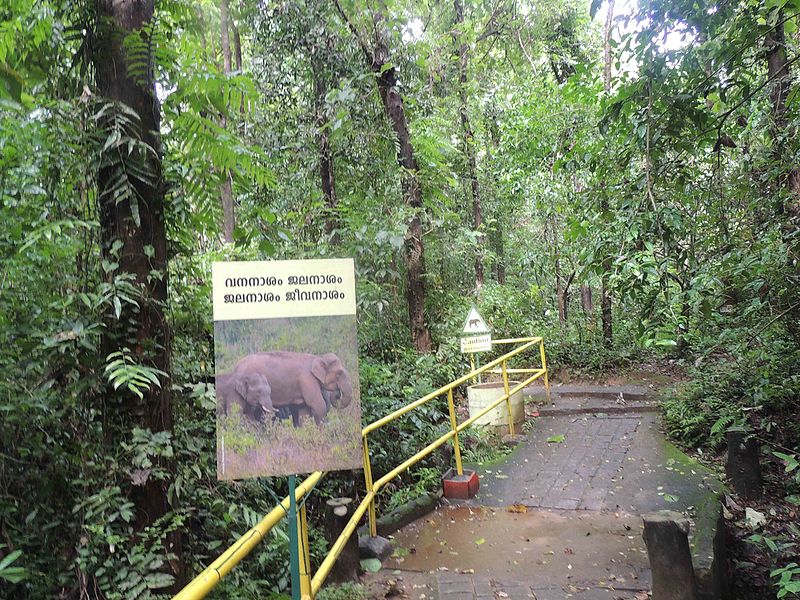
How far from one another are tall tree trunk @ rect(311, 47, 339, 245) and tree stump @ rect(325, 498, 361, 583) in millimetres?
4664

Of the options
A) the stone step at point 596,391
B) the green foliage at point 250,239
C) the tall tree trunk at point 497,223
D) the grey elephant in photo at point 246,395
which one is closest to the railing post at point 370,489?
→ the green foliage at point 250,239

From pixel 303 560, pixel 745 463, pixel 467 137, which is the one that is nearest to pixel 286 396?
pixel 303 560

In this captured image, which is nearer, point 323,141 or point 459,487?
point 459,487

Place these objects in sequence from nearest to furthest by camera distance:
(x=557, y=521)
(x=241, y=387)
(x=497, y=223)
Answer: (x=241, y=387), (x=557, y=521), (x=497, y=223)

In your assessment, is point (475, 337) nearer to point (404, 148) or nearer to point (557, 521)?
point (404, 148)

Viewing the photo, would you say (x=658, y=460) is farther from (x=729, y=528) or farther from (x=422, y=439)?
(x=422, y=439)

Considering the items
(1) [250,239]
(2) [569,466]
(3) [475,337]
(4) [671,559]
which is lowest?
(2) [569,466]

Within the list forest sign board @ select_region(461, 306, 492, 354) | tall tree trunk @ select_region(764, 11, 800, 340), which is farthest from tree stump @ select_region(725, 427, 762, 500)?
forest sign board @ select_region(461, 306, 492, 354)

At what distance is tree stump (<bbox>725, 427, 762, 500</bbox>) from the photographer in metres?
5.71

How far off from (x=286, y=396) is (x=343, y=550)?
1.93 m

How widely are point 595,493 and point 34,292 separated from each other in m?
5.10

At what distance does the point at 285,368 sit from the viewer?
8.02 ft

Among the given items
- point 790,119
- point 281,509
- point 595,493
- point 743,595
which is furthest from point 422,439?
point 790,119

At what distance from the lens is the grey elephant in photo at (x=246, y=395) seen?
237 cm
